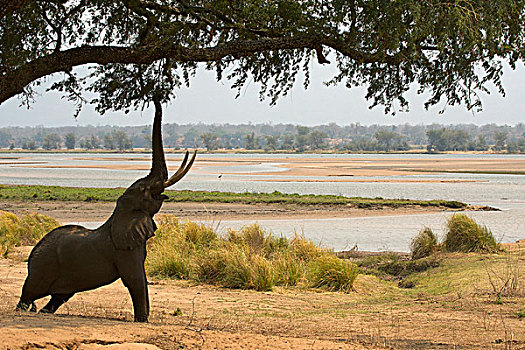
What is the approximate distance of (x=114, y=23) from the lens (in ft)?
31.3

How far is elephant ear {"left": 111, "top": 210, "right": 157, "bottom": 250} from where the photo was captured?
6.26m

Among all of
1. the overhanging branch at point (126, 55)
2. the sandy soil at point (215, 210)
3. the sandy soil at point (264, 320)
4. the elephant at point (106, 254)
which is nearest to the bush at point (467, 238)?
the sandy soil at point (264, 320)

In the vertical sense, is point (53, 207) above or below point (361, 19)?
below

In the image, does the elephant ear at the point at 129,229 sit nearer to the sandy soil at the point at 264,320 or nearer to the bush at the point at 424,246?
the sandy soil at the point at 264,320

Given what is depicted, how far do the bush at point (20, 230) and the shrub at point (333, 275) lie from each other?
6.88m

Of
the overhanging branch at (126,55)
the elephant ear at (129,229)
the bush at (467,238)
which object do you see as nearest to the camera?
the elephant ear at (129,229)

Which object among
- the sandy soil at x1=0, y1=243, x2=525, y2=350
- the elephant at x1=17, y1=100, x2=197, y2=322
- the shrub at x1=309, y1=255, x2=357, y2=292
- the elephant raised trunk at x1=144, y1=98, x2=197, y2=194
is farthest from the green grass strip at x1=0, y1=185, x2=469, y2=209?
the elephant at x1=17, y1=100, x2=197, y2=322

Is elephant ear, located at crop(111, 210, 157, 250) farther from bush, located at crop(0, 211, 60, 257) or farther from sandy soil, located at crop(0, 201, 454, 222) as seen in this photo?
sandy soil, located at crop(0, 201, 454, 222)

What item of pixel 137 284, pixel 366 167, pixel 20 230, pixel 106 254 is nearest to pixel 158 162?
pixel 106 254

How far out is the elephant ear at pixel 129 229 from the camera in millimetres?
6258

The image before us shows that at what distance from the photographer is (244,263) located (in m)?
11.3

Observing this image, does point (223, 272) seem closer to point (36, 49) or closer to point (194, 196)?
point (36, 49)

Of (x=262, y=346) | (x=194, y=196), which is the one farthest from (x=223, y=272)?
(x=194, y=196)

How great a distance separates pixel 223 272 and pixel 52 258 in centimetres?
546
